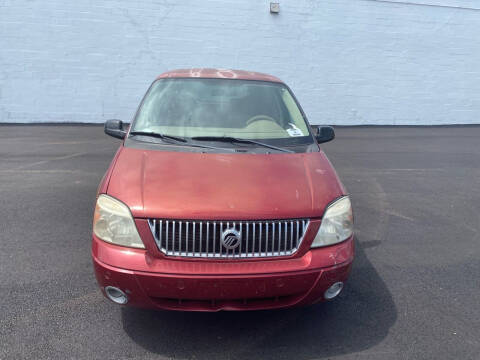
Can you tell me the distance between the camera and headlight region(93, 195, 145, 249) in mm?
2533

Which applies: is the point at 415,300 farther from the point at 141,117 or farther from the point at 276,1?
the point at 276,1

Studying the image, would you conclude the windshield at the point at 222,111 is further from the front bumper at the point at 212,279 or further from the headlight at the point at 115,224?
the front bumper at the point at 212,279

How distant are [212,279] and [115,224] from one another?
2.29 feet

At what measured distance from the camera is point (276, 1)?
501 inches

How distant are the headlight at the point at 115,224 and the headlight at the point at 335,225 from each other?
111cm

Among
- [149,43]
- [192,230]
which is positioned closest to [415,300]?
[192,230]

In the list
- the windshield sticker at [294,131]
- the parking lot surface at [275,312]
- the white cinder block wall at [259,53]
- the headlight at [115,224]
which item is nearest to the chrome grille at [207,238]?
the headlight at [115,224]

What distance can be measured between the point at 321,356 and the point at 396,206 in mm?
3689

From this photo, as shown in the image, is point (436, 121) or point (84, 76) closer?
point (84, 76)

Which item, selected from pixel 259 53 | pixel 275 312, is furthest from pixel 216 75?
pixel 259 53

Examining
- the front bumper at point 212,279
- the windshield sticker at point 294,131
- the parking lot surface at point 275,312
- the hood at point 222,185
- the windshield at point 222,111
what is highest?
the windshield at point 222,111

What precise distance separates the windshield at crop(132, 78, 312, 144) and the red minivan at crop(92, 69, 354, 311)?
561mm

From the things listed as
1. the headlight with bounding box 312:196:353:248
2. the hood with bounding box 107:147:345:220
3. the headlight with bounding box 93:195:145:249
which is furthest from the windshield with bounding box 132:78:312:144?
the headlight with bounding box 93:195:145:249

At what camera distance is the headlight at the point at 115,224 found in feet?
8.31
